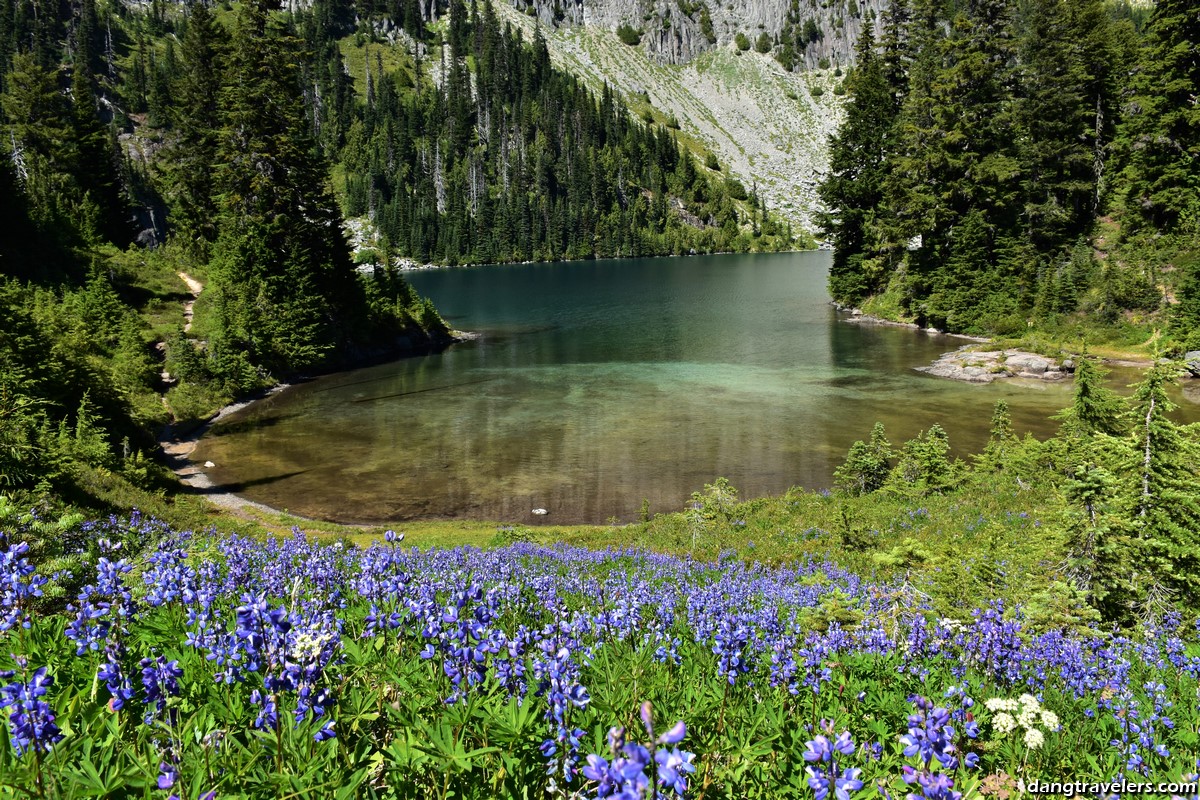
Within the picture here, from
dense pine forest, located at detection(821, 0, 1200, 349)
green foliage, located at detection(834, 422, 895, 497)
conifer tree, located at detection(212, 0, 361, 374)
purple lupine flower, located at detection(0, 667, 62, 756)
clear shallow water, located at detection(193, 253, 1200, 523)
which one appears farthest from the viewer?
dense pine forest, located at detection(821, 0, 1200, 349)

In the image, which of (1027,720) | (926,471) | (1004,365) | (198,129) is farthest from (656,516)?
(198,129)

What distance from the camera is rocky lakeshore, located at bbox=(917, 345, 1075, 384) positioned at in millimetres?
39594

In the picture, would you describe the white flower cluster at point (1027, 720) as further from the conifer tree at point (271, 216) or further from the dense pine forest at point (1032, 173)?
the dense pine forest at point (1032, 173)

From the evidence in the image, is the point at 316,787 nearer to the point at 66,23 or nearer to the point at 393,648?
the point at 393,648

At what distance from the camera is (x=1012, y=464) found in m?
19.6

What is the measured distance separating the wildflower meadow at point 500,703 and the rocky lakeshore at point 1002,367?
125 feet

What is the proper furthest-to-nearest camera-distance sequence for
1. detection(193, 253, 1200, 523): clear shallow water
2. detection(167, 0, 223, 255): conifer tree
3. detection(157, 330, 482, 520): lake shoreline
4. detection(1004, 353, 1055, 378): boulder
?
detection(167, 0, 223, 255): conifer tree → detection(1004, 353, 1055, 378): boulder → detection(193, 253, 1200, 523): clear shallow water → detection(157, 330, 482, 520): lake shoreline

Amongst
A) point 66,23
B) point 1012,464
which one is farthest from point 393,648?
point 66,23

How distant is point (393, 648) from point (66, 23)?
8185 inches

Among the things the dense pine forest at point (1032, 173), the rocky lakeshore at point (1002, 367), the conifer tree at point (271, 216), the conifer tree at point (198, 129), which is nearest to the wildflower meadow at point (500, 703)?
the rocky lakeshore at point (1002, 367)

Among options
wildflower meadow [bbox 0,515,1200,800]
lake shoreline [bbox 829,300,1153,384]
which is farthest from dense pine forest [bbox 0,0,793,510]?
lake shoreline [bbox 829,300,1153,384]

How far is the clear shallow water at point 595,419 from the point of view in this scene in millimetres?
24656

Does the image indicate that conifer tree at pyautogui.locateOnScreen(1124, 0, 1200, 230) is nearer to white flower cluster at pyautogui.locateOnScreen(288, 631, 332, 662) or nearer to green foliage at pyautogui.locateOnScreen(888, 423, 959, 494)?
→ green foliage at pyautogui.locateOnScreen(888, 423, 959, 494)

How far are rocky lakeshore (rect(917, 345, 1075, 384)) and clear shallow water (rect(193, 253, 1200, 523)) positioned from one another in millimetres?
1694
